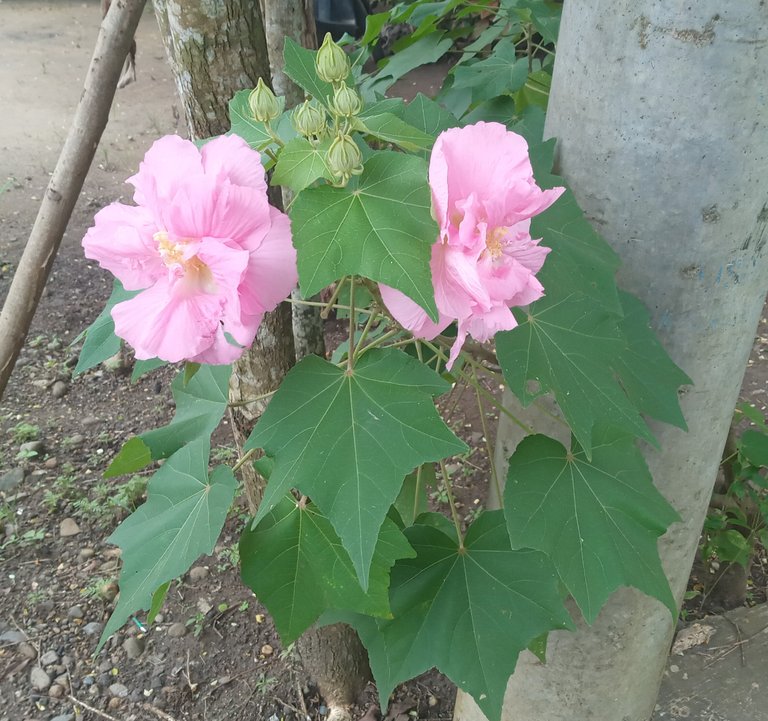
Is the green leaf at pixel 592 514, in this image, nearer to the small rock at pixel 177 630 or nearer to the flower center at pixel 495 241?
the flower center at pixel 495 241

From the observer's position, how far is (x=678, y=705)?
5.85 feet

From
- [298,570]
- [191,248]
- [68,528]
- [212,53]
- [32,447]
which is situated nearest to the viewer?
Answer: [191,248]

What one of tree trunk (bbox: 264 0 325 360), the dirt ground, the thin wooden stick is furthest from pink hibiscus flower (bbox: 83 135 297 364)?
the dirt ground

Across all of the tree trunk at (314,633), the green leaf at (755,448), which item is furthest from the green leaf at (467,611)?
the green leaf at (755,448)

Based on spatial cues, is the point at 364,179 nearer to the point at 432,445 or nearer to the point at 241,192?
the point at 241,192

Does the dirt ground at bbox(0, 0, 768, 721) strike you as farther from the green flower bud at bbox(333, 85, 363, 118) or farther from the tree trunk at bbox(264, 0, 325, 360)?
the green flower bud at bbox(333, 85, 363, 118)

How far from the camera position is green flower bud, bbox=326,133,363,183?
69cm

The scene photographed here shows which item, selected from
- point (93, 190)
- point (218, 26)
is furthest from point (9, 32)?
point (218, 26)

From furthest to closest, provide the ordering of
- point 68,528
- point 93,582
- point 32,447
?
point 32,447
point 68,528
point 93,582

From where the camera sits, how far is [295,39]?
5.76 ft

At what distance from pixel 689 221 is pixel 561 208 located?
17 centimetres

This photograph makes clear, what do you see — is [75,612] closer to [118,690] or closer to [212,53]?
[118,690]

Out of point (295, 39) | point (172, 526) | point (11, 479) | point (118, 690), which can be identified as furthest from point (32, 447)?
point (172, 526)

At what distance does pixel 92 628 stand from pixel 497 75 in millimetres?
1746
